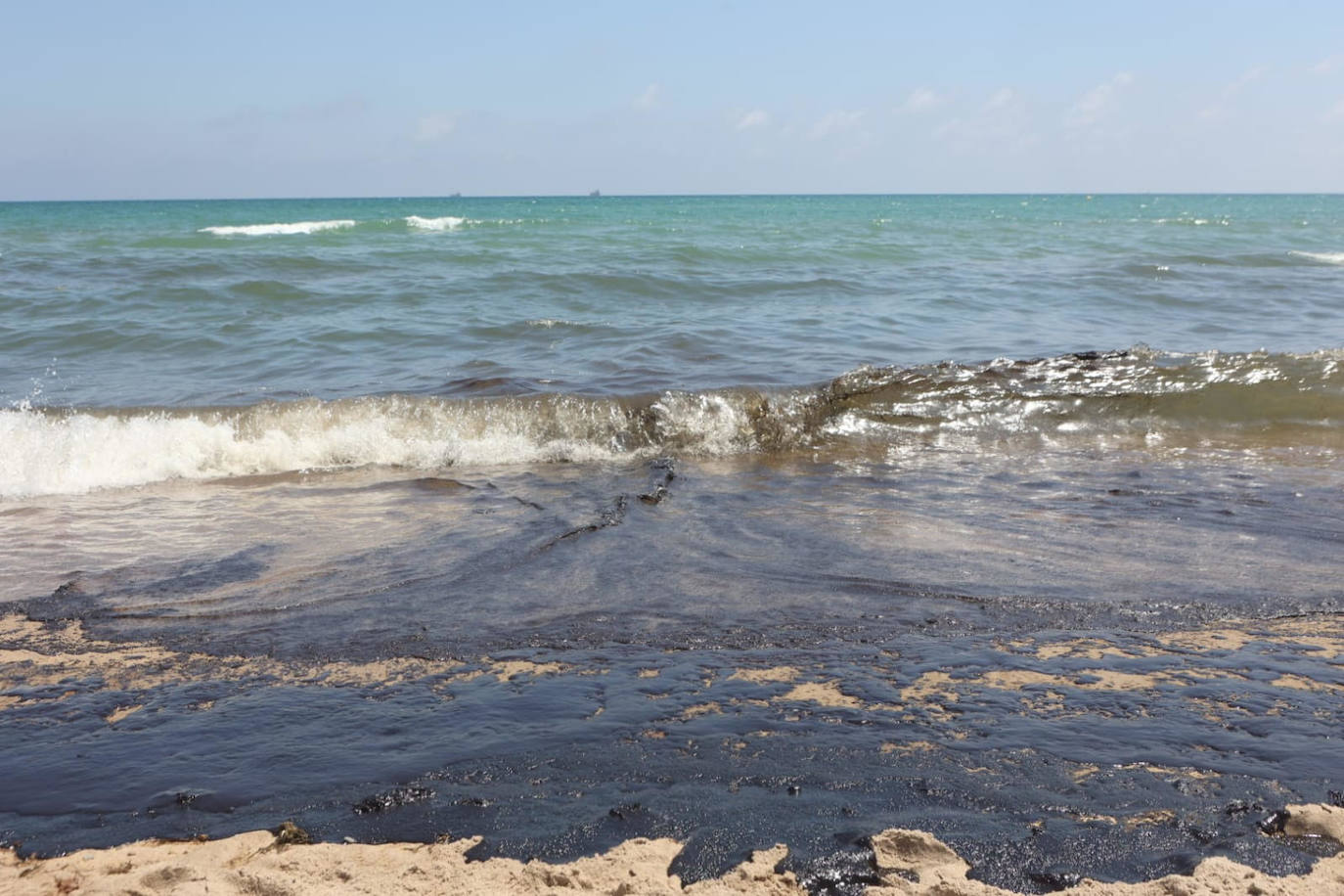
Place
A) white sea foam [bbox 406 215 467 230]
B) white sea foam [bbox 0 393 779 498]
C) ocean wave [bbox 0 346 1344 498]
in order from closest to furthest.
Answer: white sea foam [bbox 0 393 779 498], ocean wave [bbox 0 346 1344 498], white sea foam [bbox 406 215 467 230]

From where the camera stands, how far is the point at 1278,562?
491 centimetres

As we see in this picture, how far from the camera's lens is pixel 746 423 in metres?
8.52

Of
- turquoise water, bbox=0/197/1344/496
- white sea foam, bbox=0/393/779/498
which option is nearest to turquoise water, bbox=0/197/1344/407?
turquoise water, bbox=0/197/1344/496

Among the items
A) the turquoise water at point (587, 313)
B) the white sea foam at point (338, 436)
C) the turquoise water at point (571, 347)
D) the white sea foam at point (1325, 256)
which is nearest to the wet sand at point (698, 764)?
the white sea foam at point (338, 436)

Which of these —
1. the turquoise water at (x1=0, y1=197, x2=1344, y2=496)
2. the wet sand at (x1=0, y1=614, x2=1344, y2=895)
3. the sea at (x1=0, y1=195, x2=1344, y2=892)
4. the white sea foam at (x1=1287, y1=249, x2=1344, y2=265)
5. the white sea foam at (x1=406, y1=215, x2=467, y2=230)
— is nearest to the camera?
the wet sand at (x1=0, y1=614, x2=1344, y2=895)

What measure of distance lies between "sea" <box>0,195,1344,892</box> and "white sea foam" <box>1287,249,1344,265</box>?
299 inches

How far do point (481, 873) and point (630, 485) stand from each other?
4416mm

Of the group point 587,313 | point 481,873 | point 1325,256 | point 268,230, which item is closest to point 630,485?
point 481,873

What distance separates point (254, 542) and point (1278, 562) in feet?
16.9

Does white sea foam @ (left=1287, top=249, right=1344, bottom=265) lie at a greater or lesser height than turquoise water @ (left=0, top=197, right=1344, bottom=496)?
greater

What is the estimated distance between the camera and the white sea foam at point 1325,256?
22.3m

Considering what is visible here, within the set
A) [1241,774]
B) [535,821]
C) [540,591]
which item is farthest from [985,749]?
[540,591]

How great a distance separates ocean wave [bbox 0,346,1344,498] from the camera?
7.72 meters

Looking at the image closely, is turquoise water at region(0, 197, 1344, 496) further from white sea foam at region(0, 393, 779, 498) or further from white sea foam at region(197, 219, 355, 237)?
white sea foam at region(197, 219, 355, 237)
